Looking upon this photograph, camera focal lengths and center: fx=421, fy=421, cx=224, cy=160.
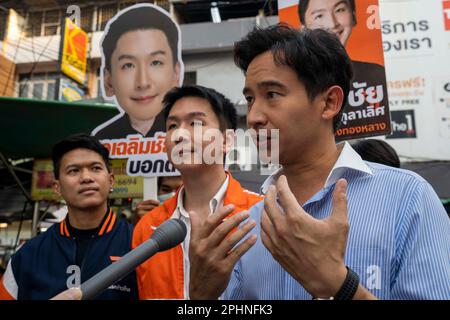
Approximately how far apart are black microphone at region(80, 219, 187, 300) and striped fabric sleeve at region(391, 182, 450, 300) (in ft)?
1.85

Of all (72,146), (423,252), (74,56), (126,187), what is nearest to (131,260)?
(423,252)

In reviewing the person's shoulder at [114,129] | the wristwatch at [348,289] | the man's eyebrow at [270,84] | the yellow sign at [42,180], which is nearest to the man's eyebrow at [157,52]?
the person's shoulder at [114,129]

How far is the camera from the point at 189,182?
2127mm

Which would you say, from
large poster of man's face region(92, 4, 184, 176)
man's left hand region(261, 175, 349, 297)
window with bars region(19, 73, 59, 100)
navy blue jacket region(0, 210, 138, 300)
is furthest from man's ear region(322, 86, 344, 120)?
window with bars region(19, 73, 59, 100)

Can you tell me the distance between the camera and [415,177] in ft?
3.71

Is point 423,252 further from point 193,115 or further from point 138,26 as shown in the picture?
point 138,26

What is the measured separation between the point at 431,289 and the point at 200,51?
10.1 m

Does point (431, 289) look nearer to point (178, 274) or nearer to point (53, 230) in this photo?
point (178, 274)

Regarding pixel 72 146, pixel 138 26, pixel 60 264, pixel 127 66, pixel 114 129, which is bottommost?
pixel 60 264

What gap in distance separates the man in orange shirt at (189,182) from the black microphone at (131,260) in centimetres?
85

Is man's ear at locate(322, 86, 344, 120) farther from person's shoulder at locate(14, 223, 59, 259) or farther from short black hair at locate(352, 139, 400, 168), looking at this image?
person's shoulder at locate(14, 223, 59, 259)

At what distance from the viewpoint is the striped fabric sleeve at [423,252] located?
3.16ft

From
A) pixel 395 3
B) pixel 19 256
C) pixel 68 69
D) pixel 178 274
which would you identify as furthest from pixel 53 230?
pixel 68 69

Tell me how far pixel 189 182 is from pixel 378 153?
1.04 metres
